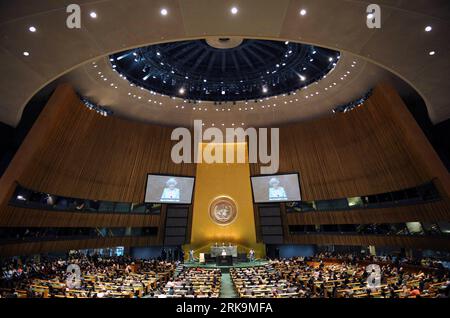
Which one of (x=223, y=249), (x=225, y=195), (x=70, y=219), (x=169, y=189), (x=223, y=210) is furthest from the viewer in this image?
(x=225, y=195)

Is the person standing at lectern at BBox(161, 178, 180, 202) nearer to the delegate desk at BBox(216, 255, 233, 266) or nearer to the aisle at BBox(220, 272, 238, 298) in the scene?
the delegate desk at BBox(216, 255, 233, 266)

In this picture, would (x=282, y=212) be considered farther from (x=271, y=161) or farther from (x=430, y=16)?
(x=430, y=16)

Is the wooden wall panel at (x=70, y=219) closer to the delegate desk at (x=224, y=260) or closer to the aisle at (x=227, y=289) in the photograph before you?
the delegate desk at (x=224, y=260)

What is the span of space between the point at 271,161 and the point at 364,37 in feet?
50.3

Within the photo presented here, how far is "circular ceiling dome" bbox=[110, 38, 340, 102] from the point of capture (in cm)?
1866

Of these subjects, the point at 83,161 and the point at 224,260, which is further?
the point at 224,260

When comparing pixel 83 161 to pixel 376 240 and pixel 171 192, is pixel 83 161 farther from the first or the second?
pixel 376 240

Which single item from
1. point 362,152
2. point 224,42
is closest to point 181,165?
point 224,42

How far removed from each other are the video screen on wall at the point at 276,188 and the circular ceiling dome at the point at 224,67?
23.8 ft

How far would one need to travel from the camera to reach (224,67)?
21.9m

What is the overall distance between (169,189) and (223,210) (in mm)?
5864

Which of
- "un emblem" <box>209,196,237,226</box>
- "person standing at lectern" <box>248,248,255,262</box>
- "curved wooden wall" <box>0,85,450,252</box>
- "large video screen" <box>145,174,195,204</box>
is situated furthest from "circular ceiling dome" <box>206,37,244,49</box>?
"person standing at lectern" <box>248,248,255,262</box>

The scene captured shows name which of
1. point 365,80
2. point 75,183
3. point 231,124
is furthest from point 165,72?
point 365,80
